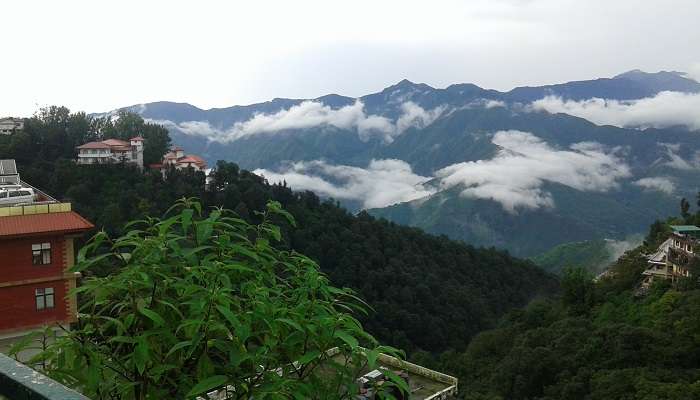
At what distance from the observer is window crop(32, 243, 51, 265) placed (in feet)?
53.3

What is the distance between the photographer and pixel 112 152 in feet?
209

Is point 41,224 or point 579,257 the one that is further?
point 579,257

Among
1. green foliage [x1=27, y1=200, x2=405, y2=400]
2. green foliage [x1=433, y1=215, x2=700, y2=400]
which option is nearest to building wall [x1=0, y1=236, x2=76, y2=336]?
green foliage [x1=27, y1=200, x2=405, y2=400]

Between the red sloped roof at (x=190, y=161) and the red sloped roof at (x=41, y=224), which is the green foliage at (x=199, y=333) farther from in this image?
the red sloped roof at (x=190, y=161)

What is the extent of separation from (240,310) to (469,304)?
66.3 meters

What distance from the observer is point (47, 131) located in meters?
65.8

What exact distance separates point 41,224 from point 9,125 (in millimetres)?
60491

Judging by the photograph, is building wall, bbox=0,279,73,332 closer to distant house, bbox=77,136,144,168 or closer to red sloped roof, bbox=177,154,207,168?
distant house, bbox=77,136,144,168

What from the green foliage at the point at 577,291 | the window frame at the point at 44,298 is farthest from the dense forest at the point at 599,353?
the window frame at the point at 44,298

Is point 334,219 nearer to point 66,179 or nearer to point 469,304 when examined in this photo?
point 469,304

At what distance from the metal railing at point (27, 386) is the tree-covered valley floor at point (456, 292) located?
95.6 feet

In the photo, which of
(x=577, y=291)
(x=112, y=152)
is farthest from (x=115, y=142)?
(x=577, y=291)

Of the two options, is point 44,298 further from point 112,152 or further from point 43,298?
point 112,152

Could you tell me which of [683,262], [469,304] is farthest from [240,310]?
[469,304]
